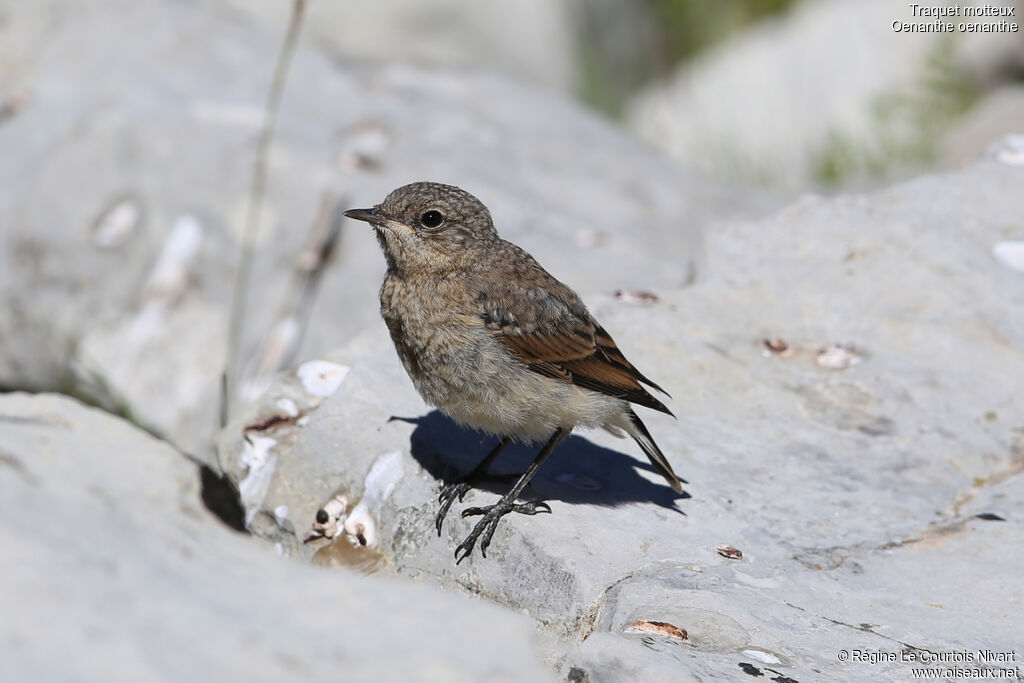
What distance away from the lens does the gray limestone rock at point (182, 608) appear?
230 centimetres

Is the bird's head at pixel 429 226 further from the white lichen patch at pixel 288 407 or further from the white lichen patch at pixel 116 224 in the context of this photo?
the white lichen patch at pixel 116 224

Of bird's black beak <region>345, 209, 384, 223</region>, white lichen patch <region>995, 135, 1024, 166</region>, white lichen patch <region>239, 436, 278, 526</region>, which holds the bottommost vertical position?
white lichen patch <region>239, 436, 278, 526</region>

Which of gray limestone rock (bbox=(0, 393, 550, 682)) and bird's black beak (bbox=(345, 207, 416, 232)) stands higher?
bird's black beak (bbox=(345, 207, 416, 232))

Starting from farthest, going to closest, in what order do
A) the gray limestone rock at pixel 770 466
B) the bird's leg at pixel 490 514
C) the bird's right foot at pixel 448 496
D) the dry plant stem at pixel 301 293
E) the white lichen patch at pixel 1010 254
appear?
the dry plant stem at pixel 301 293 < the white lichen patch at pixel 1010 254 < the bird's right foot at pixel 448 496 < the bird's leg at pixel 490 514 < the gray limestone rock at pixel 770 466

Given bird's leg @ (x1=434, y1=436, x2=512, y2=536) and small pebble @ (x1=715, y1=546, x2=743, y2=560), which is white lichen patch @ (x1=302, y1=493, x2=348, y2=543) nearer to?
bird's leg @ (x1=434, y1=436, x2=512, y2=536)

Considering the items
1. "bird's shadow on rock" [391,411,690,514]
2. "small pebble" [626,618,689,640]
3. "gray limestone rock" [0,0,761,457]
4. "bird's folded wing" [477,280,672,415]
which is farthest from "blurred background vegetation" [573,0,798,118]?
"small pebble" [626,618,689,640]

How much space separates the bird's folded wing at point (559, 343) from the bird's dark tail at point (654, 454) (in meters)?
0.12

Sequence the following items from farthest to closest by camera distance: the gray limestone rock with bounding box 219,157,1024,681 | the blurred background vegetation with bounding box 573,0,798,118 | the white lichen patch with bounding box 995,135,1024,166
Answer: the blurred background vegetation with bounding box 573,0,798,118
the white lichen patch with bounding box 995,135,1024,166
the gray limestone rock with bounding box 219,157,1024,681

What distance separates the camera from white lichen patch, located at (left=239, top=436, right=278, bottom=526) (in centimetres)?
438

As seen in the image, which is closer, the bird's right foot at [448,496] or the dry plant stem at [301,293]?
the bird's right foot at [448,496]

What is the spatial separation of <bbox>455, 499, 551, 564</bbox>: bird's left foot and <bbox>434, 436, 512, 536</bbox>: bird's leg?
0.09m

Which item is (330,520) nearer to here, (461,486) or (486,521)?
(461,486)

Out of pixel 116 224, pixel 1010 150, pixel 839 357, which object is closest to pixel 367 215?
pixel 839 357

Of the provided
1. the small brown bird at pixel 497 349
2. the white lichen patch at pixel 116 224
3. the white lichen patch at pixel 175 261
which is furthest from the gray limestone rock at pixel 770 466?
the white lichen patch at pixel 116 224
